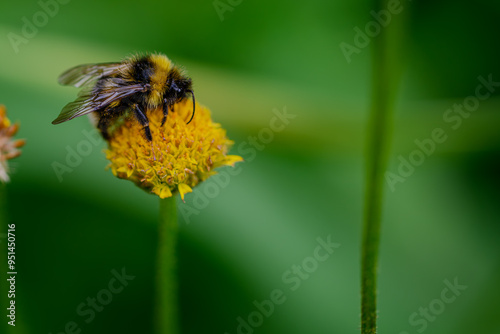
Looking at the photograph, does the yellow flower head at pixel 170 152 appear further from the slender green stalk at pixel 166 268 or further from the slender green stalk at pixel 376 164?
the slender green stalk at pixel 376 164

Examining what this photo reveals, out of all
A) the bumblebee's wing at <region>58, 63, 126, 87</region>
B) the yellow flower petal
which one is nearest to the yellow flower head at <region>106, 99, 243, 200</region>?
the yellow flower petal

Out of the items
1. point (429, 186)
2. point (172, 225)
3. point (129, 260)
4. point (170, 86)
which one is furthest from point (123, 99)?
point (429, 186)

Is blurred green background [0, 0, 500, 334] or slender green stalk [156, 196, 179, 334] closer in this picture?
slender green stalk [156, 196, 179, 334]

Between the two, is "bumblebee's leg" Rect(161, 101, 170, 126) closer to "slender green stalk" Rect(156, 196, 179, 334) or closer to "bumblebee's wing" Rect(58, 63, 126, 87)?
"slender green stalk" Rect(156, 196, 179, 334)

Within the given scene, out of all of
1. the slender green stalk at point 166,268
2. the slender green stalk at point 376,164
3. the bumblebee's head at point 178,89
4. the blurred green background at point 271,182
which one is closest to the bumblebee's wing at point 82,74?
the bumblebee's head at point 178,89

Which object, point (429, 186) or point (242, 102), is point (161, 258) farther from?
point (429, 186)

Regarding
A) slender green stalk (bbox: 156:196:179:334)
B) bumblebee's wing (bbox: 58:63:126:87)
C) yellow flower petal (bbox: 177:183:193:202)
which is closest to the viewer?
yellow flower petal (bbox: 177:183:193:202)

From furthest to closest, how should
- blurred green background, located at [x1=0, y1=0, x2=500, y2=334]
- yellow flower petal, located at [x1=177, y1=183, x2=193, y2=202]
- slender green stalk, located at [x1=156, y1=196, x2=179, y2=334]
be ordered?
blurred green background, located at [x1=0, y1=0, x2=500, y2=334]
slender green stalk, located at [x1=156, y1=196, x2=179, y2=334]
yellow flower petal, located at [x1=177, y1=183, x2=193, y2=202]
